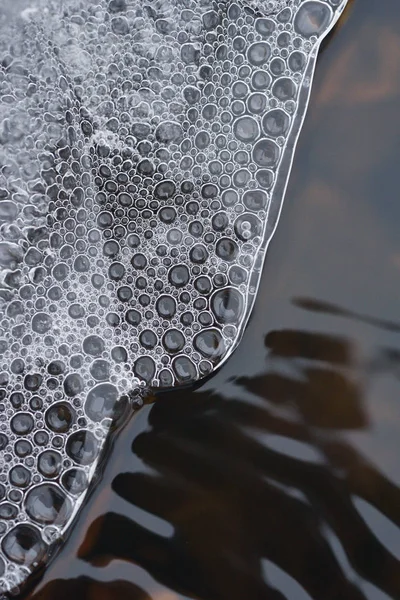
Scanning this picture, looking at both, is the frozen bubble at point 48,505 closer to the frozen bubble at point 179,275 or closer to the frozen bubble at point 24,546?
the frozen bubble at point 24,546

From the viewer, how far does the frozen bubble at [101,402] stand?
0.93m

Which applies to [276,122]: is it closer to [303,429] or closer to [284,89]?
[284,89]

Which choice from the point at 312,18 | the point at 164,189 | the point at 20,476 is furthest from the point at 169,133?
the point at 20,476

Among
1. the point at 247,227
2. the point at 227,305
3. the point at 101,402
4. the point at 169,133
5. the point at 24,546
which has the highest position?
the point at 169,133

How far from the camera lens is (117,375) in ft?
3.12

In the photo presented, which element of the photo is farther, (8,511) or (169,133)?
(169,133)

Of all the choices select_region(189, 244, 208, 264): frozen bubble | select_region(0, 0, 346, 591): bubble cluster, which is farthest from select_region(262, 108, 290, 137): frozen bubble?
select_region(189, 244, 208, 264): frozen bubble

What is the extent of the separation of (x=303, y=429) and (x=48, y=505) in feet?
1.35

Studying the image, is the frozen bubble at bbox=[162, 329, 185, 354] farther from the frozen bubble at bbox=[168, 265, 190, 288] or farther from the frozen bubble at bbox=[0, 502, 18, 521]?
the frozen bubble at bbox=[0, 502, 18, 521]

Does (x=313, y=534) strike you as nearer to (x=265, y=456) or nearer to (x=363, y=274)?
(x=265, y=456)

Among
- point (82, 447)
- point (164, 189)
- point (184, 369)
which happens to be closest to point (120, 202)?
point (164, 189)

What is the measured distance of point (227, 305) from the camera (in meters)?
0.95

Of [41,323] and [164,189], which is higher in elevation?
[164,189]

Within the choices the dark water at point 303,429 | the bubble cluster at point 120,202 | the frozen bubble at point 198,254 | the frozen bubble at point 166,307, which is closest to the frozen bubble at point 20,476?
the bubble cluster at point 120,202
